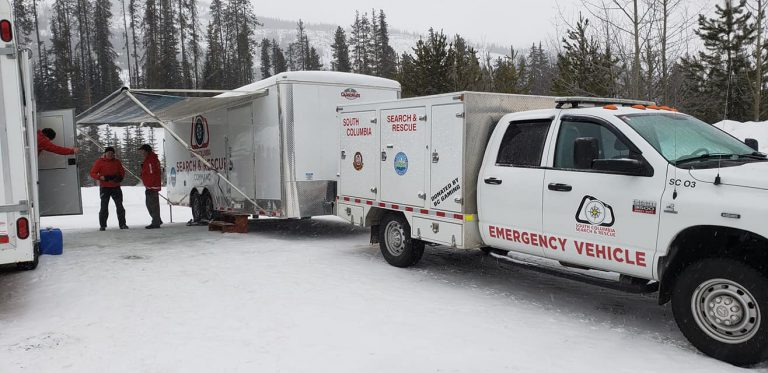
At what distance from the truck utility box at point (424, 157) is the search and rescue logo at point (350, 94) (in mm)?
1584

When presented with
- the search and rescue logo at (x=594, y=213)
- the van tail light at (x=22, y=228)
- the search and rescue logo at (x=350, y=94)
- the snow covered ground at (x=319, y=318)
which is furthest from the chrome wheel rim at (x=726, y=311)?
the search and rescue logo at (x=350, y=94)

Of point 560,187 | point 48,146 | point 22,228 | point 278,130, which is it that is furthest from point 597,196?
point 48,146

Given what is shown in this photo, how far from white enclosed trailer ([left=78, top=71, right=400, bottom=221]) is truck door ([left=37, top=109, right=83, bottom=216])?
0.92 meters

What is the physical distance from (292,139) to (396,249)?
3.24 metres

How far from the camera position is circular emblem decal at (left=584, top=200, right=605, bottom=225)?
211 inches

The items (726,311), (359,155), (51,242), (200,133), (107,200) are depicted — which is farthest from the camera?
(200,133)

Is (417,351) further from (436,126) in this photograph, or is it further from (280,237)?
(280,237)

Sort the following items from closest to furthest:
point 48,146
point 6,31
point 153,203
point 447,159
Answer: point 6,31, point 447,159, point 48,146, point 153,203

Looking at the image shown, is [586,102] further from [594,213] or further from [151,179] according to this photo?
[151,179]

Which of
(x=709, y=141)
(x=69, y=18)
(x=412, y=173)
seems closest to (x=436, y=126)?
(x=412, y=173)

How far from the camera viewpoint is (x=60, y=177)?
9344 millimetres

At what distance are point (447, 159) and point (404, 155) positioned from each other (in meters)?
0.95

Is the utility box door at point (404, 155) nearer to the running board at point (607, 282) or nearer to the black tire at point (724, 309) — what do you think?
the running board at point (607, 282)

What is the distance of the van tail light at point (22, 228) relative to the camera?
19.9ft
